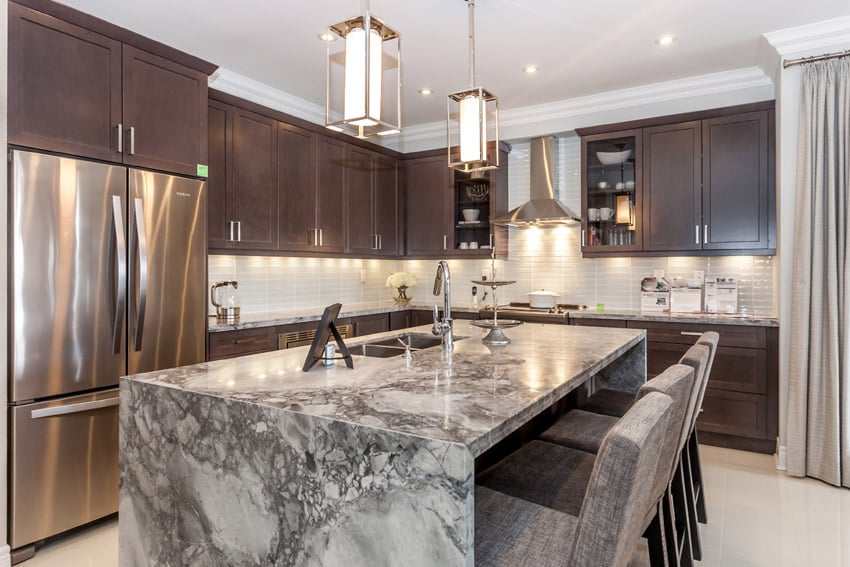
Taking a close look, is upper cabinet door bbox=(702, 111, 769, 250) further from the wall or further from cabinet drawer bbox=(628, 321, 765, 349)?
cabinet drawer bbox=(628, 321, 765, 349)

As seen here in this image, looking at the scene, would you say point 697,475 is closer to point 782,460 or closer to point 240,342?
point 782,460

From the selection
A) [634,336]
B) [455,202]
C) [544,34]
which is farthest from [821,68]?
[455,202]

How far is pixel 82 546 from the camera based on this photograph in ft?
8.15

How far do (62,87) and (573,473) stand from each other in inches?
112

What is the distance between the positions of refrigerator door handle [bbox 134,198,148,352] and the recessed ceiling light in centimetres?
334

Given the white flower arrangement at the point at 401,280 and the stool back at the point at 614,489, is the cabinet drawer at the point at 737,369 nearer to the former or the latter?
the white flower arrangement at the point at 401,280

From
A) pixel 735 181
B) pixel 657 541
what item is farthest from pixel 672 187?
pixel 657 541

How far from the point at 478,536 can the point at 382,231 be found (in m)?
4.09

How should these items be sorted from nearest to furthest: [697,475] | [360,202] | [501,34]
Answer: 1. [697,475]
2. [501,34]
3. [360,202]

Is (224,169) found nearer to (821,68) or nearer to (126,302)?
(126,302)

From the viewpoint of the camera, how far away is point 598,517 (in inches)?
39.7

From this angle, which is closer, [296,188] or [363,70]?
[363,70]

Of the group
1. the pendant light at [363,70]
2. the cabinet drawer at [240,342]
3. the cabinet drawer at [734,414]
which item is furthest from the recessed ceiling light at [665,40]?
the cabinet drawer at [240,342]

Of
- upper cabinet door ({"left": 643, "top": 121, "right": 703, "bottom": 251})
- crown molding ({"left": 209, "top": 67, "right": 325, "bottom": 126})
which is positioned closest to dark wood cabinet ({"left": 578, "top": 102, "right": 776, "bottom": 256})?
upper cabinet door ({"left": 643, "top": 121, "right": 703, "bottom": 251})
